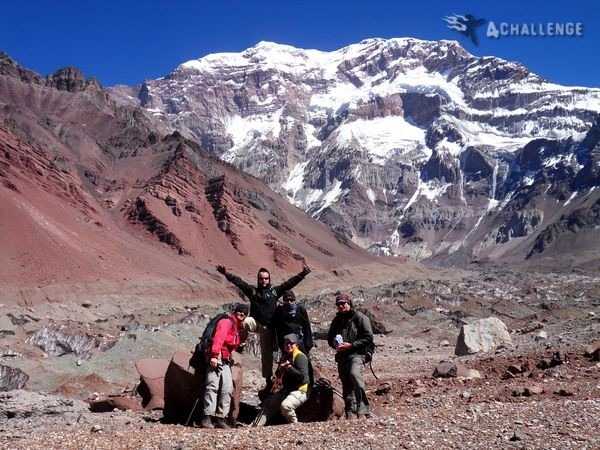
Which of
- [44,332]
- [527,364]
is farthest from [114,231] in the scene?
[527,364]

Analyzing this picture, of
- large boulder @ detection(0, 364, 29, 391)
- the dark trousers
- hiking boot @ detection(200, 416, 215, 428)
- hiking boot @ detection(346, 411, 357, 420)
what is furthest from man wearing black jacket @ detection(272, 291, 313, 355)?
large boulder @ detection(0, 364, 29, 391)

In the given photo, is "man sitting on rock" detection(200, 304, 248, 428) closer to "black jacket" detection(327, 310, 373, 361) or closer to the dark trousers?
"black jacket" detection(327, 310, 373, 361)

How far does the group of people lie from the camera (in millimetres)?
10742

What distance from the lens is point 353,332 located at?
11.7 meters

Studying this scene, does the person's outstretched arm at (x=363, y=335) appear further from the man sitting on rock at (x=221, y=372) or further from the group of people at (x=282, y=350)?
the man sitting on rock at (x=221, y=372)

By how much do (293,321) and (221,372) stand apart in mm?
1527

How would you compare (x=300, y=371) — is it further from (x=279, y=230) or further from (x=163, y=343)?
(x=279, y=230)

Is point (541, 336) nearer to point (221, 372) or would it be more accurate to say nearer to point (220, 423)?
point (221, 372)

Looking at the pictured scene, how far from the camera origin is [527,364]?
16172 millimetres

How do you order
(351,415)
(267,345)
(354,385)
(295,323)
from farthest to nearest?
(267,345) → (295,323) → (354,385) → (351,415)

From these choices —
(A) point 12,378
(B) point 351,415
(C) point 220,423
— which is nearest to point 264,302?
(C) point 220,423

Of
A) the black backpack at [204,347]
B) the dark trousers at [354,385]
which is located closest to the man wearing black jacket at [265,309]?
the black backpack at [204,347]

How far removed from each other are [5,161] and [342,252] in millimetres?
67688

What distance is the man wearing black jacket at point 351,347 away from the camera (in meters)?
11.3
